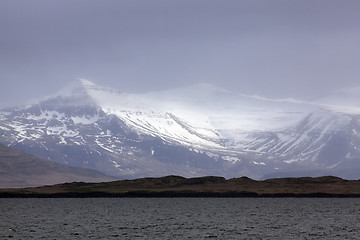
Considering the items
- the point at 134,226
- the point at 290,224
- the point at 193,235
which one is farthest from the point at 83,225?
the point at 290,224

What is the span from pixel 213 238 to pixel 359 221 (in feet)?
172

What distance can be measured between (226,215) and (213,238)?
195 feet

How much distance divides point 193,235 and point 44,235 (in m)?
26.7

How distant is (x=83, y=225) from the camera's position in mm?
136875

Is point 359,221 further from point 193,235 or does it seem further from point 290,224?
point 193,235

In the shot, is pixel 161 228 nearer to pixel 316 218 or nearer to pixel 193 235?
pixel 193 235

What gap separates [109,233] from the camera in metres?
120

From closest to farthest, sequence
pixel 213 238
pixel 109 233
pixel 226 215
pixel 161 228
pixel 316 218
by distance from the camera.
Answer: pixel 213 238 < pixel 109 233 < pixel 161 228 < pixel 316 218 < pixel 226 215

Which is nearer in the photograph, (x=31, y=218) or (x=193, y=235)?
(x=193, y=235)

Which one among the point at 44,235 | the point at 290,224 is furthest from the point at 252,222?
the point at 44,235

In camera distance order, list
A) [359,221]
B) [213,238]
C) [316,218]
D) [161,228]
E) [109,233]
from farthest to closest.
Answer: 1. [316,218]
2. [359,221]
3. [161,228]
4. [109,233]
5. [213,238]

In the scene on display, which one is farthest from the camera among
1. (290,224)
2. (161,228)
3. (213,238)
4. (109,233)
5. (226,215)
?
(226,215)

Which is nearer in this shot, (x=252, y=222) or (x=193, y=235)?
(x=193, y=235)

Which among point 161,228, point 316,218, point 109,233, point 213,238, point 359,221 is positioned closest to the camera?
point 213,238
